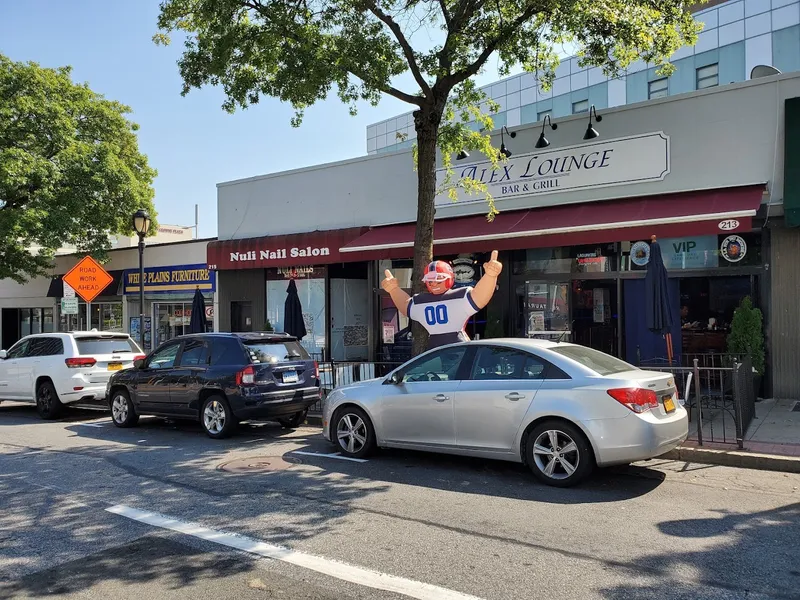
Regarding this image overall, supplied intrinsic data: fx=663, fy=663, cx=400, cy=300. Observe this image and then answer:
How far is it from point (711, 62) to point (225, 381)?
106 ft

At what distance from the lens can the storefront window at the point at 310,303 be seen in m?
17.0

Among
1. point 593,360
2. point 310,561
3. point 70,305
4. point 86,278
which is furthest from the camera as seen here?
point 70,305

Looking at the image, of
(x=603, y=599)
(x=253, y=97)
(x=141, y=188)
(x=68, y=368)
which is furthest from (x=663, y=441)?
(x=141, y=188)

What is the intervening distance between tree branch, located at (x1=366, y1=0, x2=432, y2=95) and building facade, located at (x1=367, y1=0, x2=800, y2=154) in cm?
1688

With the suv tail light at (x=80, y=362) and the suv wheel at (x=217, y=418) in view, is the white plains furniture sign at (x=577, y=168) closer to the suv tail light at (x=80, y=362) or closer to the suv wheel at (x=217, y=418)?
the suv wheel at (x=217, y=418)

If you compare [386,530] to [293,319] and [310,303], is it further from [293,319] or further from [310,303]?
[310,303]

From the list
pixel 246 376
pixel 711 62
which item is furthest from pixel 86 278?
pixel 711 62

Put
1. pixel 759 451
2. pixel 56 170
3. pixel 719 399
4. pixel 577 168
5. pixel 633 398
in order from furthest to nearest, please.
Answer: pixel 56 170, pixel 577 168, pixel 719 399, pixel 759 451, pixel 633 398

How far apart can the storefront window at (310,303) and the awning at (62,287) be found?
703cm

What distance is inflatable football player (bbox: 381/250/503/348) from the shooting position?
31.4 ft

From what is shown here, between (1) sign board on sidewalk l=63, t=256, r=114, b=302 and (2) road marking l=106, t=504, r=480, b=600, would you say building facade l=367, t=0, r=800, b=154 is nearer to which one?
(1) sign board on sidewalk l=63, t=256, r=114, b=302

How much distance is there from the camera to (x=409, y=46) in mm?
10898


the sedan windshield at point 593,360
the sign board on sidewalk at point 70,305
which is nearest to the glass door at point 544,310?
the sedan windshield at point 593,360

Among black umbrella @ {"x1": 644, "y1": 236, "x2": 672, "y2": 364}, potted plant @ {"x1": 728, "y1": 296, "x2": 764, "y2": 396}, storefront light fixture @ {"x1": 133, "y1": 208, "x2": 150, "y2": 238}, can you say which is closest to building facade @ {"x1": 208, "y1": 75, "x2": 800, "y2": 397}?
potted plant @ {"x1": 728, "y1": 296, "x2": 764, "y2": 396}
